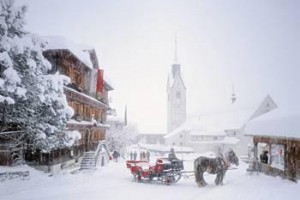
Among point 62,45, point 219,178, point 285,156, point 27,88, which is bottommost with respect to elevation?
point 219,178

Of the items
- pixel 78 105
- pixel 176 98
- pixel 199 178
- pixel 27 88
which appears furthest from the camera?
pixel 176 98

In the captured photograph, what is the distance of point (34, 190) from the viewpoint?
40.5 ft

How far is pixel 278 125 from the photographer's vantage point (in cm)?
1558

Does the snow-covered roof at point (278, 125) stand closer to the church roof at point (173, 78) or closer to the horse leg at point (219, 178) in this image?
the horse leg at point (219, 178)

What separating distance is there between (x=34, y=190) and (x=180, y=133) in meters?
40.2

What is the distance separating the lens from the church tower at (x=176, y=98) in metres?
57.8

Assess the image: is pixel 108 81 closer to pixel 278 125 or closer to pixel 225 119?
pixel 278 125

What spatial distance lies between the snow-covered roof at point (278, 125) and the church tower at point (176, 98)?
3881cm

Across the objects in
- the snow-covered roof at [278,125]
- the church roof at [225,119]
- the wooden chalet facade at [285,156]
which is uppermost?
the church roof at [225,119]

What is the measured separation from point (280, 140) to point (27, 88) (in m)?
10.2

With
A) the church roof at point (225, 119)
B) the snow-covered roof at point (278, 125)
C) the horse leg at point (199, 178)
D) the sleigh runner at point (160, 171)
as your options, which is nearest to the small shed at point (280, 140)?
the snow-covered roof at point (278, 125)

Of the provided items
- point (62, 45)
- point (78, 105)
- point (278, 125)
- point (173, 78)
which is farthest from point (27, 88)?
point (173, 78)

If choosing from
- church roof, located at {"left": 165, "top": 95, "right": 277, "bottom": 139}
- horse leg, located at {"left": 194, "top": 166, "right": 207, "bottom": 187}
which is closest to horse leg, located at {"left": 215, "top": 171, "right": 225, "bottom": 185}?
horse leg, located at {"left": 194, "top": 166, "right": 207, "bottom": 187}

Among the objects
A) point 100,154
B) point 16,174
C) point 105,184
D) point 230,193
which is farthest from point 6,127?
point 100,154
